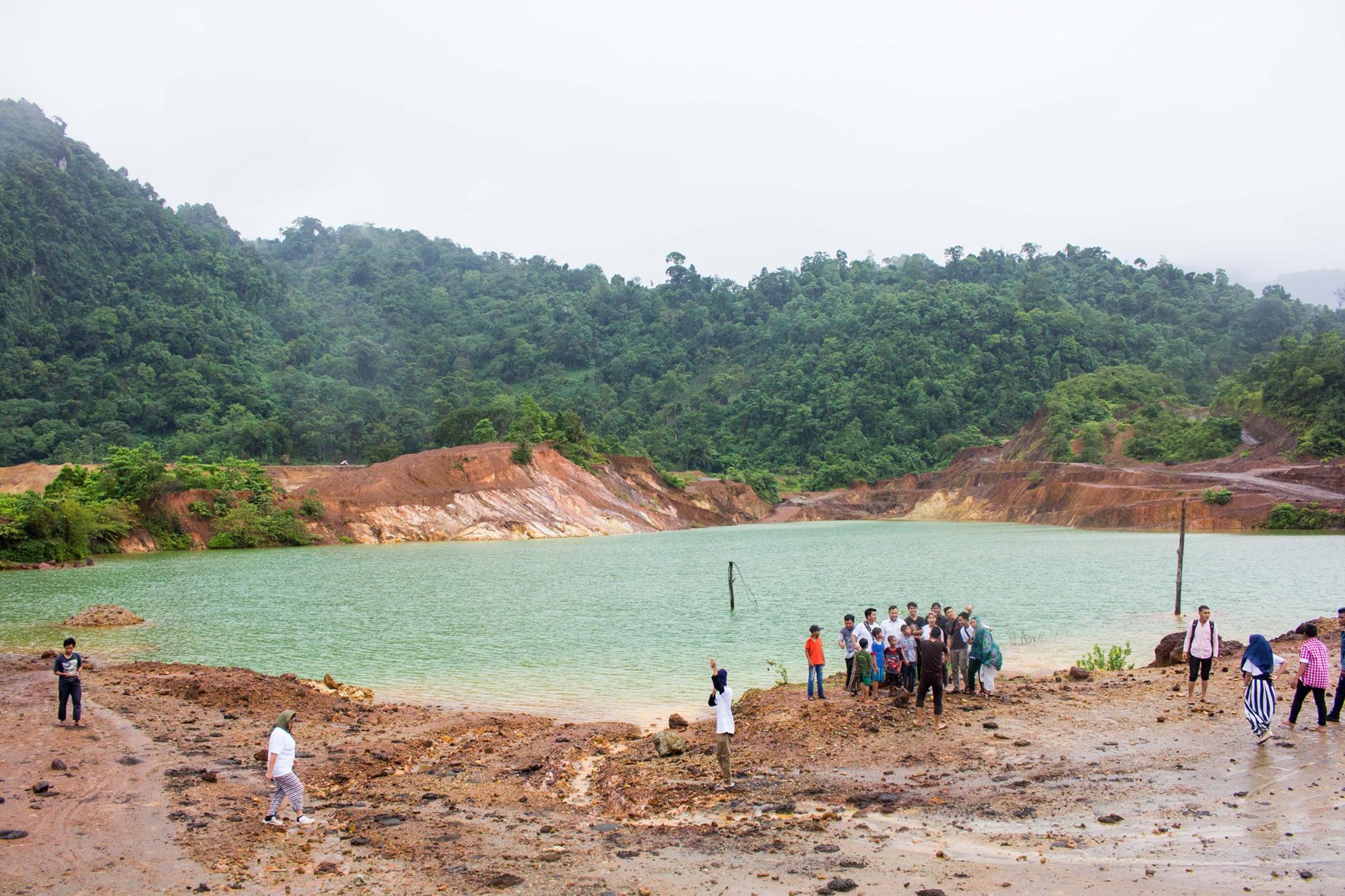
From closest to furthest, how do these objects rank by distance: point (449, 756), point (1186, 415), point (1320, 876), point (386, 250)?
point (1320, 876) < point (449, 756) < point (1186, 415) < point (386, 250)

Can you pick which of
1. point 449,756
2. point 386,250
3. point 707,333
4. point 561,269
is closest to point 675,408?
point 707,333

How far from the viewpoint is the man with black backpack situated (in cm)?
1428

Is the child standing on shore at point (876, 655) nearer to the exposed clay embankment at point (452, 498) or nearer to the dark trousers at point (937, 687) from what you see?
the dark trousers at point (937, 687)

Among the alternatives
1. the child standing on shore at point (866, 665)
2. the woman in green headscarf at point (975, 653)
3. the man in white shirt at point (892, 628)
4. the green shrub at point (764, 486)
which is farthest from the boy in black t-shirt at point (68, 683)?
the green shrub at point (764, 486)

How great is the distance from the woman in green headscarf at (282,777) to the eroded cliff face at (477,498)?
5910cm

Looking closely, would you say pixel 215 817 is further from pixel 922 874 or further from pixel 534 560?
pixel 534 560

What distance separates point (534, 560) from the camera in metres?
50.8

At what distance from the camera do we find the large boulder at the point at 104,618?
27.2 metres

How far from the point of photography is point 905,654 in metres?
15.8

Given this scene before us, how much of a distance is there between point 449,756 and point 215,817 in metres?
3.56

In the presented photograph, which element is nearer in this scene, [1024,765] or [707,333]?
[1024,765]

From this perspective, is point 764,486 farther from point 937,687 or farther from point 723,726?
point 723,726

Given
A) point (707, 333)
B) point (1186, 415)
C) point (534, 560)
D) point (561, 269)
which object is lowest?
point (534, 560)

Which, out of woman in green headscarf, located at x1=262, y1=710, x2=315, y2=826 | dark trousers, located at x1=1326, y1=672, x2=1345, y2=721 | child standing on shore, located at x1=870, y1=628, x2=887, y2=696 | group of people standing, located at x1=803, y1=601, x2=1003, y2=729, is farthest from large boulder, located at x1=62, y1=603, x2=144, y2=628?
dark trousers, located at x1=1326, y1=672, x2=1345, y2=721
